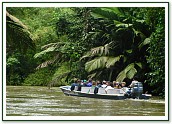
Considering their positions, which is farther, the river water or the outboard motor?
the outboard motor

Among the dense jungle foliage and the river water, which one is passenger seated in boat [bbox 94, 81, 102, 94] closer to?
the dense jungle foliage

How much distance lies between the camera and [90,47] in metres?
10.7

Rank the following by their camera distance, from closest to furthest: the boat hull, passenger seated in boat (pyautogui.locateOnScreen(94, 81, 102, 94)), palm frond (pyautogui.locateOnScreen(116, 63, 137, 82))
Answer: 1. the boat hull
2. passenger seated in boat (pyautogui.locateOnScreen(94, 81, 102, 94))
3. palm frond (pyautogui.locateOnScreen(116, 63, 137, 82))

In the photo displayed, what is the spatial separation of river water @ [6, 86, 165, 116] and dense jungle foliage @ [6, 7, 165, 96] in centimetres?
26

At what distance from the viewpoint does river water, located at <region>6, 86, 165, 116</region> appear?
715 cm

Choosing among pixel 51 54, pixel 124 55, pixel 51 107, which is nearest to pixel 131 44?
pixel 124 55

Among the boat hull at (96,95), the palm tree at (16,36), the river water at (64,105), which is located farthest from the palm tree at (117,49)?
the palm tree at (16,36)

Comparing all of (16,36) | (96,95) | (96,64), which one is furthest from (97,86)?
(16,36)

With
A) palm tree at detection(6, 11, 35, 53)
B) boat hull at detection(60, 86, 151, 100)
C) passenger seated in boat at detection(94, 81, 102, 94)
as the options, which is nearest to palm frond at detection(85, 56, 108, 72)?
passenger seated in boat at detection(94, 81, 102, 94)

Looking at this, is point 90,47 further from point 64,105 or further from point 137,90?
point 64,105

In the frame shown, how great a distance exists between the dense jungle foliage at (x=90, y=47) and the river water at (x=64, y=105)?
A: 255mm

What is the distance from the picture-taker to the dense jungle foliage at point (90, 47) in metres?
9.30

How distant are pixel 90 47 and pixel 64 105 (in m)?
2.73

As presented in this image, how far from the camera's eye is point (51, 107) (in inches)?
310
